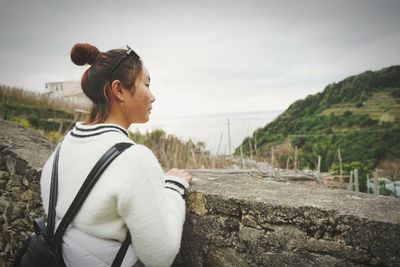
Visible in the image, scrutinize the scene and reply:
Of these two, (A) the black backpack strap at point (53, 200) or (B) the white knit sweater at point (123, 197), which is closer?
(B) the white knit sweater at point (123, 197)

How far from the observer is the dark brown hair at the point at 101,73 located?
133 cm

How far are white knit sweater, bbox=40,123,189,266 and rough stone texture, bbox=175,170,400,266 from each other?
1.13 feet

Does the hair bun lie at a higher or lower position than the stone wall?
higher

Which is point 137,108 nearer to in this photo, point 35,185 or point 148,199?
point 148,199

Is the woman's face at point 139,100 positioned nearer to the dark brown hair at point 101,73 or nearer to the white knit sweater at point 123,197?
the dark brown hair at point 101,73

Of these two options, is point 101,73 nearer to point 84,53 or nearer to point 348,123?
point 84,53

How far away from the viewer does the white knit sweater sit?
0.98 metres

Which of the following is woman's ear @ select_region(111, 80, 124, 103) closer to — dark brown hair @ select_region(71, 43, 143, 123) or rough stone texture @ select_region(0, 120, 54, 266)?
dark brown hair @ select_region(71, 43, 143, 123)

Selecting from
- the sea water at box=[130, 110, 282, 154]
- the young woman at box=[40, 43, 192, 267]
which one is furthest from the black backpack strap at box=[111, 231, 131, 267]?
the sea water at box=[130, 110, 282, 154]

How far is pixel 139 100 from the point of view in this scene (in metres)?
1.40

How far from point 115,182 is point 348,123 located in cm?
2960

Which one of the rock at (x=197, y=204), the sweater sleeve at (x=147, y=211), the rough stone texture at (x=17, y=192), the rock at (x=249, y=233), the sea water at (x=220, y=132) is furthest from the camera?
the sea water at (x=220, y=132)

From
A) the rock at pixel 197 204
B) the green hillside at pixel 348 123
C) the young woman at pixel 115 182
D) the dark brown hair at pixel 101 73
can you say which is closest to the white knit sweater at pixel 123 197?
the young woman at pixel 115 182

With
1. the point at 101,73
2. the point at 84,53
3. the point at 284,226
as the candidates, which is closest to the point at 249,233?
the point at 284,226
